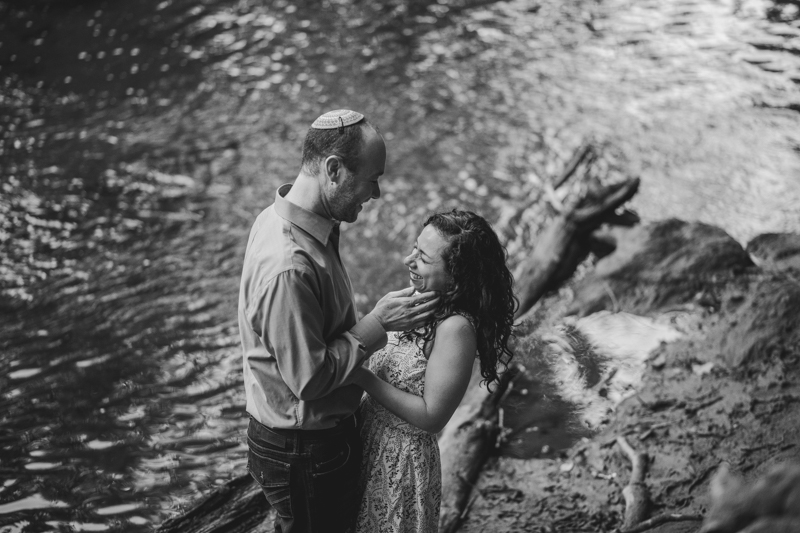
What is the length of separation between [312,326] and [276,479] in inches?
29.3

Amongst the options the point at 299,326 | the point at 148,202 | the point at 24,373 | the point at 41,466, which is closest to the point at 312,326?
the point at 299,326

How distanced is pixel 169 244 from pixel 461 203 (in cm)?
357

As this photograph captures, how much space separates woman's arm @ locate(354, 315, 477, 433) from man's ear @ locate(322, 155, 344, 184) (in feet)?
2.44

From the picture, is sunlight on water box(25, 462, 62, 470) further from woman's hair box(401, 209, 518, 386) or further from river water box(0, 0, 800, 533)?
woman's hair box(401, 209, 518, 386)

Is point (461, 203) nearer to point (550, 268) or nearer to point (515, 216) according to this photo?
point (515, 216)

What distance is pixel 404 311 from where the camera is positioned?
9.98 feet

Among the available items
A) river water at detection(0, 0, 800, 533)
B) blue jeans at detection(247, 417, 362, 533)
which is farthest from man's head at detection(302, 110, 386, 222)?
river water at detection(0, 0, 800, 533)

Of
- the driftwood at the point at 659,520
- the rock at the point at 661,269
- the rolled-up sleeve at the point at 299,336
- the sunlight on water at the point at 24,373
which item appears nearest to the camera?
the rolled-up sleeve at the point at 299,336

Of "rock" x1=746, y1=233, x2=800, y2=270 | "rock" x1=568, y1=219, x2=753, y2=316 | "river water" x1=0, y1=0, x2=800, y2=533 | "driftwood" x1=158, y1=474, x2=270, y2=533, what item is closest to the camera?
"driftwood" x1=158, y1=474, x2=270, y2=533

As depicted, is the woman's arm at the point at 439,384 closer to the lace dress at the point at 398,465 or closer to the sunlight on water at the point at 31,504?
the lace dress at the point at 398,465

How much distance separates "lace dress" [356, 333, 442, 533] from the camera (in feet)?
10.7

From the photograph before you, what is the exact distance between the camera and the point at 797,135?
9.90 meters

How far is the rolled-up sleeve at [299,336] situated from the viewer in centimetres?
277

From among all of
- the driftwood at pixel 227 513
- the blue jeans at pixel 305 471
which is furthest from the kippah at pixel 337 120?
the driftwood at pixel 227 513
